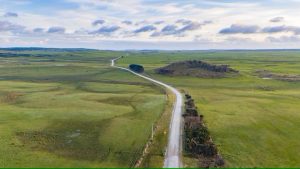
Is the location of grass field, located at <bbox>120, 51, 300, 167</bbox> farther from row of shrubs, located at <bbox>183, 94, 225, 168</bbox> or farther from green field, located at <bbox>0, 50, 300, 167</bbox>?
row of shrubs, located at <bbox>183, 94, 225, 168</bbox>

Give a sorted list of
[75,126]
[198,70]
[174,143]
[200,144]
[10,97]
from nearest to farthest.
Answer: [200,144], [174,143], [75,126], [10,97], [198,70]

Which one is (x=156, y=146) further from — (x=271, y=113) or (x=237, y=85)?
(x=237, y=85)

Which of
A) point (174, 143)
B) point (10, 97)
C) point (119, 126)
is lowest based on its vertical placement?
point (10, 97)

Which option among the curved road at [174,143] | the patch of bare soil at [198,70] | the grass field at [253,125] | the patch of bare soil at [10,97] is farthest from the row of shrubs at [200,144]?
the patch of bare soil at [198,70]

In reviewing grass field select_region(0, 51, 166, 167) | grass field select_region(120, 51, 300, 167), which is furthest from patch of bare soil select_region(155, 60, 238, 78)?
grass field select_region(0, 51, 166, 167)

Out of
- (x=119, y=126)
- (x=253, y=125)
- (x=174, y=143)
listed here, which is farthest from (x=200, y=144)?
(x=253, y=125)

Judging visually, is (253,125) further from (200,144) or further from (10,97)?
(10,97)

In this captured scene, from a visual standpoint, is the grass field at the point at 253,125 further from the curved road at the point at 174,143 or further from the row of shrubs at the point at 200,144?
the curved road at the point at 174,143
